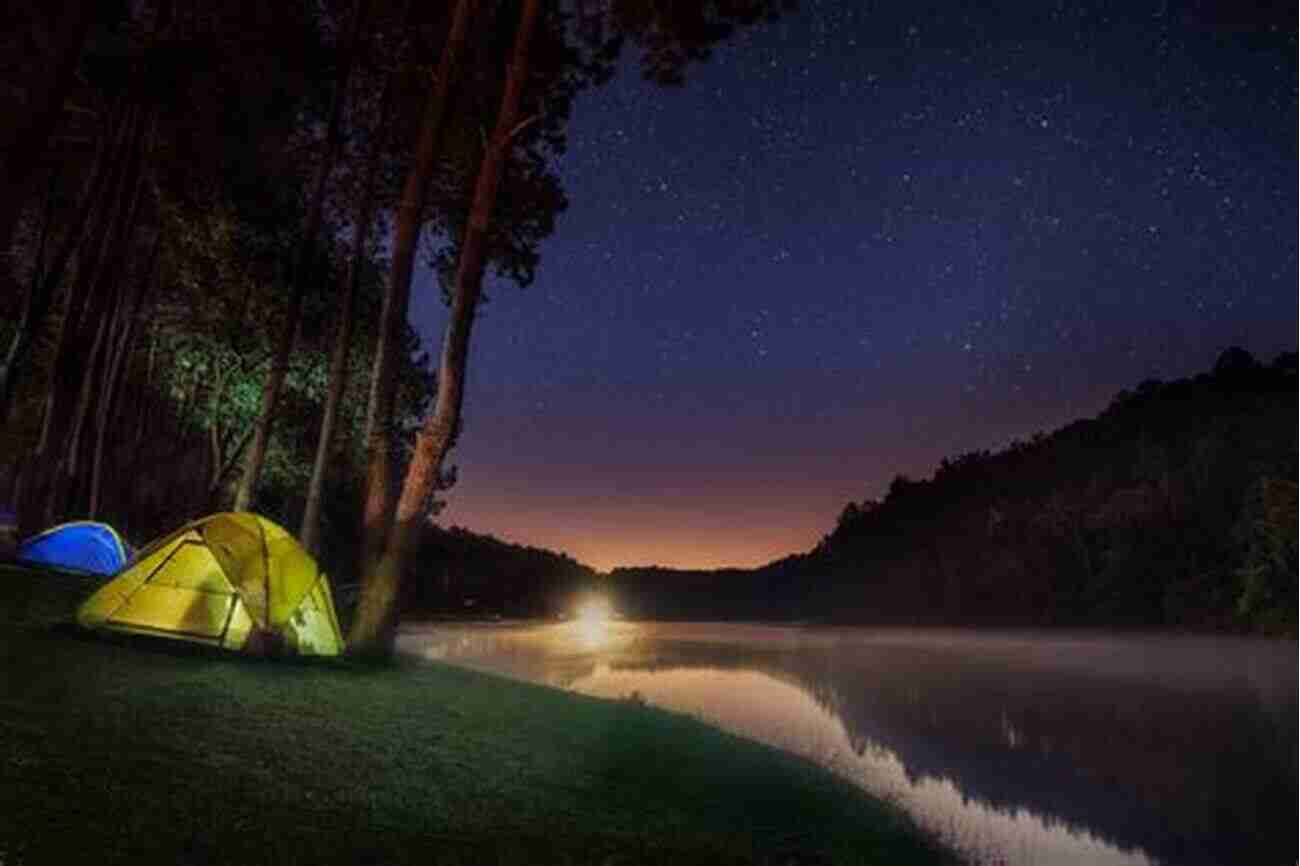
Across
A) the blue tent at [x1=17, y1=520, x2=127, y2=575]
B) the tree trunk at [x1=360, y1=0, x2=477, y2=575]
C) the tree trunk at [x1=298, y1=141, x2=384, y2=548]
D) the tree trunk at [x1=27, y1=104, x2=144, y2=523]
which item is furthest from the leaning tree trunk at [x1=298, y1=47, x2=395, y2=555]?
the tree trunk at [x1=27, y1=104, x2=144, y2=523]

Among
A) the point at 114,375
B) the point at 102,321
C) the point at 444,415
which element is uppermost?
the point at 102,321

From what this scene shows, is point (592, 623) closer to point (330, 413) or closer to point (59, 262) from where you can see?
point (330, 413)

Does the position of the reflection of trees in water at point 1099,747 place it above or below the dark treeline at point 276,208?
below

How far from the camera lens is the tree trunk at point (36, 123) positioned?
10.6m

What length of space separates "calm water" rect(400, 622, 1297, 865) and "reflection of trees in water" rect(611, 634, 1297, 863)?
6cm

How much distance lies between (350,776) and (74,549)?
52.3ft

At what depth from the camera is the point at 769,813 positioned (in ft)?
35.2

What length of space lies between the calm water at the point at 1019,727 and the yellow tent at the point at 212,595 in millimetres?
8999

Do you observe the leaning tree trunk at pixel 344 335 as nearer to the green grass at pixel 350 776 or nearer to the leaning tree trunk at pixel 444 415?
the leaning tree trunk at pixel 444 415

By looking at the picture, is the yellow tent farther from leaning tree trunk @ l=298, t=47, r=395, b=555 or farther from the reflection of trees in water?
the reflection of trees in water

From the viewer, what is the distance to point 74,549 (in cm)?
2141

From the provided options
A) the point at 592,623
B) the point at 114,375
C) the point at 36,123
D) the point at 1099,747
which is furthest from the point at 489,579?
the point at 36,123

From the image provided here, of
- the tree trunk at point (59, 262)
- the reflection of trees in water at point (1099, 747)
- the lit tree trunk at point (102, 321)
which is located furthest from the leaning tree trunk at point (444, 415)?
the lit tree trunk at point (102, 321)

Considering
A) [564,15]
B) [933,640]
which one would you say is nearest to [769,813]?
[564,15]
